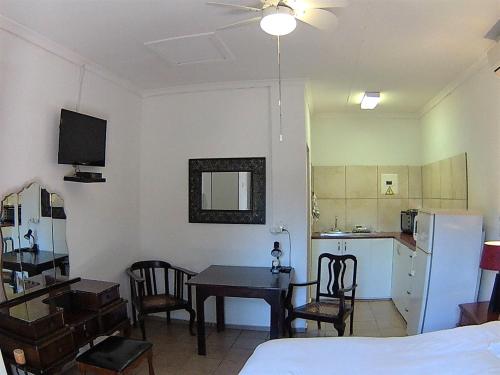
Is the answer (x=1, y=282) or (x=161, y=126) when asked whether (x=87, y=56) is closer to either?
(x=161, y=126)

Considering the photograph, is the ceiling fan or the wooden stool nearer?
the ceiling fan

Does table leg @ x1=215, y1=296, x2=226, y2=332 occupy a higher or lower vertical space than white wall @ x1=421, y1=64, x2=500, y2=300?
lower

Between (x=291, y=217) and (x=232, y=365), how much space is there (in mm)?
1502

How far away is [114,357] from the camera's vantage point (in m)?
2.28

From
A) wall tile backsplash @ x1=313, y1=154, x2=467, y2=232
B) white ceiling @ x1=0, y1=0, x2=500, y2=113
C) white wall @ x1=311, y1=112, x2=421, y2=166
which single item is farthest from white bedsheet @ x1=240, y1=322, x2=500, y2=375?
white wall @ x1=311, y1=112, x2=421, y2=166

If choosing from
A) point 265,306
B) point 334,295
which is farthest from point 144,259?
point 334,295

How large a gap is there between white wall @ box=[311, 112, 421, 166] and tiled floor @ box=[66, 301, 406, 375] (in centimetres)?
213

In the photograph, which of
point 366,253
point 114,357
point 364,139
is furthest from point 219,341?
point 364,139

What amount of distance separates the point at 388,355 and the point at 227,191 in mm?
2430

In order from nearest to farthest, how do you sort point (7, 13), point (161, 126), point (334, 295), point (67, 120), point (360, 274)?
point (7, 13) → point (67, 120) → point (334, 295) → point (161, 126) → point (360, 274)

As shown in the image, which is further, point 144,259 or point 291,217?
point 144,259

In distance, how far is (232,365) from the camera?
9.96ft

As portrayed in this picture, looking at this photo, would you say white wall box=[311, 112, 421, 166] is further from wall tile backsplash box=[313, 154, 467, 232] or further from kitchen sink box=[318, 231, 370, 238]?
kitchen sink box=[318, 231, 370, 238]

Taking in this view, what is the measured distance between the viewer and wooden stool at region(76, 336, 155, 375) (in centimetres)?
221
